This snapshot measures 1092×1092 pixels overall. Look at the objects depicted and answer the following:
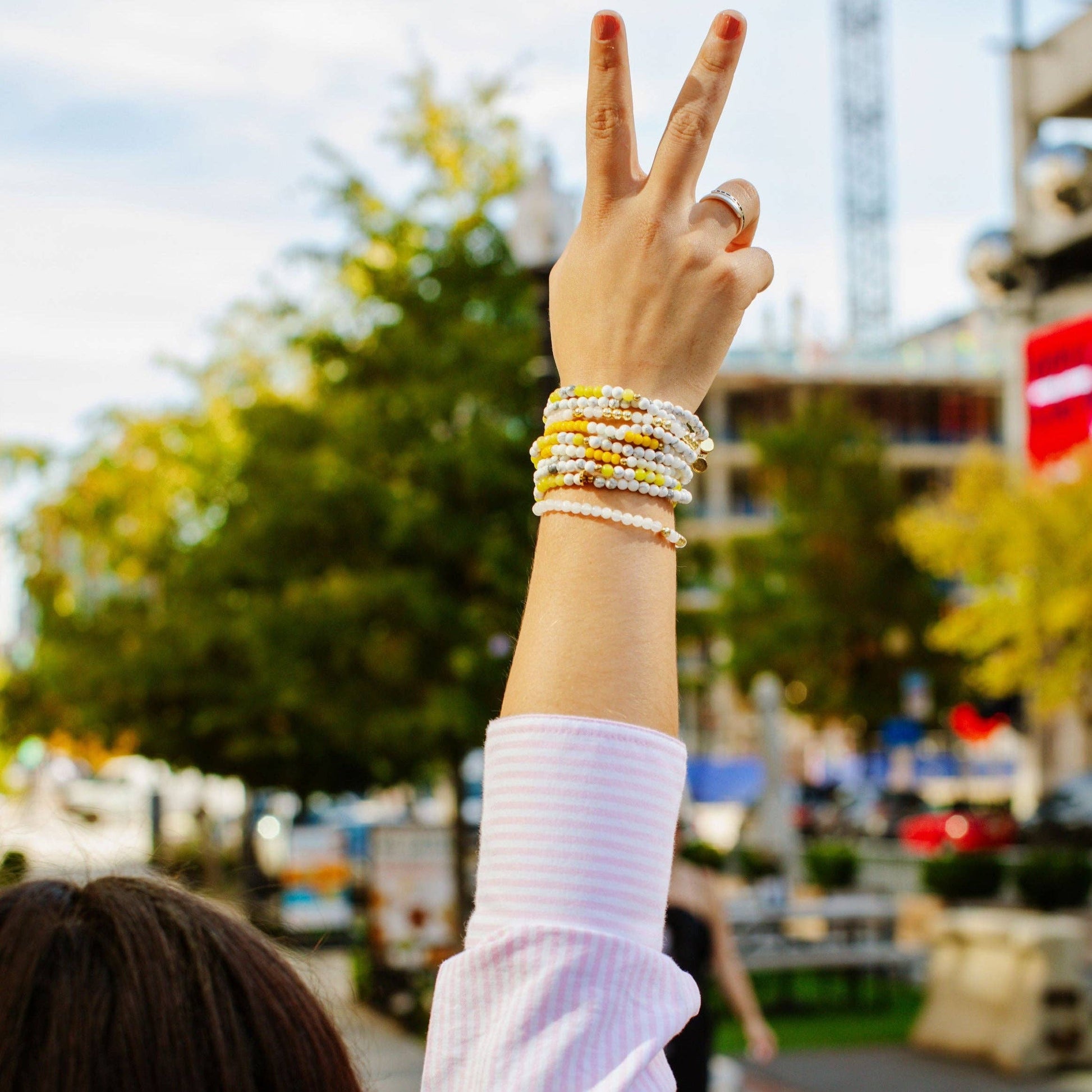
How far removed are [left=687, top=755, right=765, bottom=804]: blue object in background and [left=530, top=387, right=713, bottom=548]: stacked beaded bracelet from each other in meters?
35.5

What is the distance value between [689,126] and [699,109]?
0.02 meters

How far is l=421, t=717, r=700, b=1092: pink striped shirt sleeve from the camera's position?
106 cm

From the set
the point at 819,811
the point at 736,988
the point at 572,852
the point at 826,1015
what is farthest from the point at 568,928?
the point at 819,811

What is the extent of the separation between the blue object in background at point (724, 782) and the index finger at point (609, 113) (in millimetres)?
35607

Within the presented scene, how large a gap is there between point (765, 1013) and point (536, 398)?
571cm

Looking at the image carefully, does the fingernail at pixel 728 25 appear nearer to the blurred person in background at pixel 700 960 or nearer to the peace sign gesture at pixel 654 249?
the peace sign gesture at pixel 654 249

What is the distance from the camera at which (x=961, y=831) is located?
30.3 m

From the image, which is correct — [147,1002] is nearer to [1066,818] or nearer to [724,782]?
[1066,818]

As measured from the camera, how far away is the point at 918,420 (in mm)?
65062

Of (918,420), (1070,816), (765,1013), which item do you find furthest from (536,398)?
(918,420)

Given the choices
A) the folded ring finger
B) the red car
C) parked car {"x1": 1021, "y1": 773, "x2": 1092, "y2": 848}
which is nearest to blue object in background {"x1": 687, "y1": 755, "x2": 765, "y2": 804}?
the red car

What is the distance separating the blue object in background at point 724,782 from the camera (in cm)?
3681

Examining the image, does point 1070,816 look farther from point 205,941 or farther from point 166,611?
point 205,941

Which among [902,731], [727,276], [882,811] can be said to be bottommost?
[882,811]
